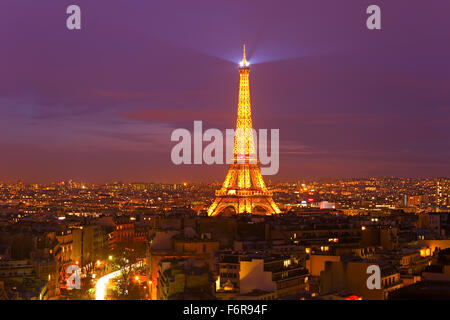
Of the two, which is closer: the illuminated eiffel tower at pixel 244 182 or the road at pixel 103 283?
the road at pixel 103 283

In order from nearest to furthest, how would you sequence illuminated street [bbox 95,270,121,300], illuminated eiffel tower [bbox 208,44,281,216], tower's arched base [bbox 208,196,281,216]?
illuminated street [bbox 95,270,121,300], illuminated eiffel tower [bbox 208,44,281,216], tower's arched base [bbox 208,196,281,216]

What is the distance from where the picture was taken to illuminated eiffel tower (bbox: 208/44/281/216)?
72.4 meters

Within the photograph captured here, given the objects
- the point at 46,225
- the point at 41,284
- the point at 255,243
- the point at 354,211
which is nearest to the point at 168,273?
the point at 41,284

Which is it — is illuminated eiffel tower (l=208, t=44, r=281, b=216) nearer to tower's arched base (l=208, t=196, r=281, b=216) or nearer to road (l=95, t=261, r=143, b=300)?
tower's arched base (l=208, t=196, r=281, b=216)

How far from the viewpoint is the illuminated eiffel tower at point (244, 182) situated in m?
72.4

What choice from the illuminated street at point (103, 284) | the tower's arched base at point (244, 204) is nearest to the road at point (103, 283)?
the illuminated street at point (103, 284)

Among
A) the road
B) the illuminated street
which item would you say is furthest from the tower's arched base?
the illuminated street

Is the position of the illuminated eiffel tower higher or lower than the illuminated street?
higher

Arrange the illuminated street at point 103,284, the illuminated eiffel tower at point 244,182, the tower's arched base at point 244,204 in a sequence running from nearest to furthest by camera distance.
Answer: the illuminated street at point 103,284 < the illuminated eiffel tower at point 244,182 < the tower's arched base at point 244,204

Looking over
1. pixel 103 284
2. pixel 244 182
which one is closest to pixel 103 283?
pixel 103 284

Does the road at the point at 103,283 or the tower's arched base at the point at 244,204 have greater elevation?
the tower's arched base at the point at 244,204

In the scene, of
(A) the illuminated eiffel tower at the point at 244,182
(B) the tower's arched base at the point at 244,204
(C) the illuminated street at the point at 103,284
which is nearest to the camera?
(C) the illuminated street at the point at 103,284

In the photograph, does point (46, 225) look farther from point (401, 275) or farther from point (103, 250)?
point (401, 275)

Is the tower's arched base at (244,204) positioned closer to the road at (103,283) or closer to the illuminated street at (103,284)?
the road at (103,283)
